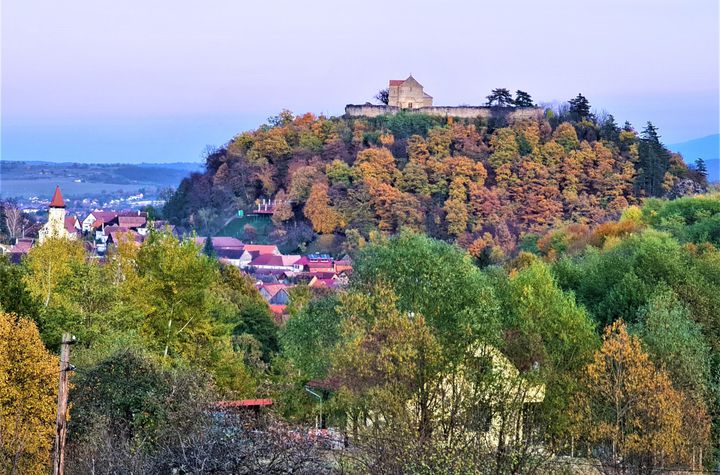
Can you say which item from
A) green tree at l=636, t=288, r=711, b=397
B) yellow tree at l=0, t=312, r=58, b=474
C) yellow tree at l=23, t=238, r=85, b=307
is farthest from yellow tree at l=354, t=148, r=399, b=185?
yellow tree at l=0, t=312, r=58, b=474

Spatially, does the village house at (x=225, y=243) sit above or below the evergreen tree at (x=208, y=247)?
below

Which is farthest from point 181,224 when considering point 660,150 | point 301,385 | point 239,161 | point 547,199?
point 301,385

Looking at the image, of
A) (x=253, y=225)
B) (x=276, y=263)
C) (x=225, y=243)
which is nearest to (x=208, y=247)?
(x=276, y=263)

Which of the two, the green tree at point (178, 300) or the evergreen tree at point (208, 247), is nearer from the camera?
the green tree at point (178, 300)

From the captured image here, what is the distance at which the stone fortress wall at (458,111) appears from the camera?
114500 millimetres

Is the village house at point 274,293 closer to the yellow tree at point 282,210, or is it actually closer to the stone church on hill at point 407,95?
the yellow tree at point 282,210

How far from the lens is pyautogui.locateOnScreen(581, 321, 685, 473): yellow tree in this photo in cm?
2358

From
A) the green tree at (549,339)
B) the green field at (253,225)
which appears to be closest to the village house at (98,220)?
the green field at (253,225)

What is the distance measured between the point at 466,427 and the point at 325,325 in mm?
7950

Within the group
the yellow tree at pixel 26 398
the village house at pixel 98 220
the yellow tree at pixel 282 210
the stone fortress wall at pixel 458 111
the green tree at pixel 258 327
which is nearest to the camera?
the yellow tree at pixel 26 398

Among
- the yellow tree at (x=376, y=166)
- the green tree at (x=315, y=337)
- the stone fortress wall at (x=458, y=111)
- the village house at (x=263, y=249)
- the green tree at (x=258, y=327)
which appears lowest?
the village house at (x=263, y=249)

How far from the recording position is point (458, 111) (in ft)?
387

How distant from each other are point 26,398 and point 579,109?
97.4 m

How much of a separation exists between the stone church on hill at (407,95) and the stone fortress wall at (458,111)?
168cm
